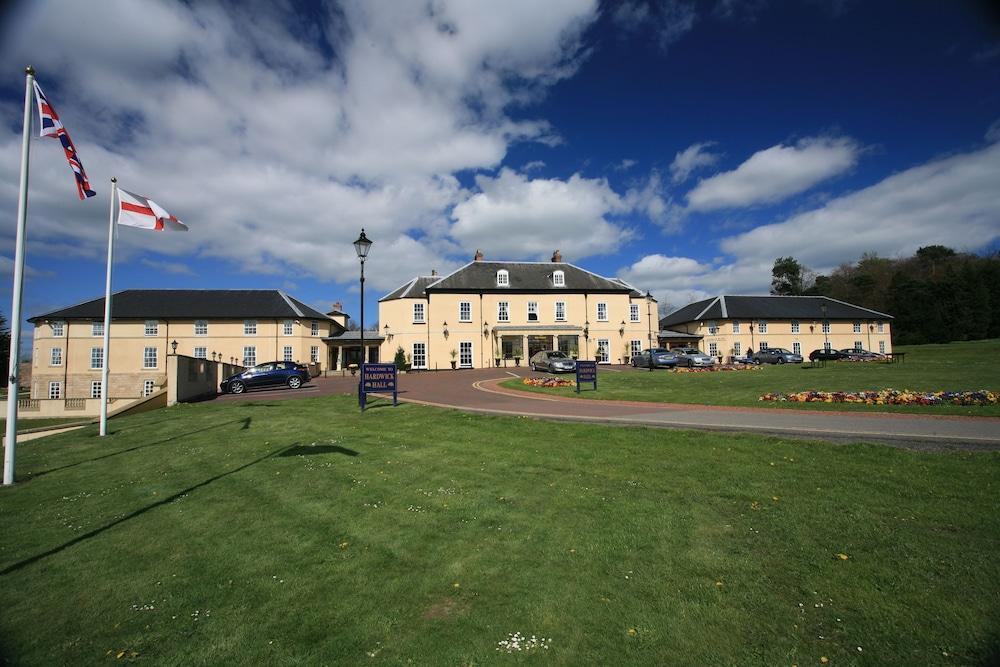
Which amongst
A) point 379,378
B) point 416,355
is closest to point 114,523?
point 379,378

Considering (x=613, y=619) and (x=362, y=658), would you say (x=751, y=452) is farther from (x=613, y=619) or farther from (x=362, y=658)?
(x=362, y=658)

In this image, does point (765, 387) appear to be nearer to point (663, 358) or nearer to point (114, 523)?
point (663, 358)

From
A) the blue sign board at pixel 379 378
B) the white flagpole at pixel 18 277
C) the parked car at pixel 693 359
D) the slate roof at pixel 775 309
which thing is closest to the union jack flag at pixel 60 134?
the white flagpole at pixel 18 277

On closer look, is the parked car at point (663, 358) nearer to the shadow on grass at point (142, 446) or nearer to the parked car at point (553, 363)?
the parked car at point (553, 363)

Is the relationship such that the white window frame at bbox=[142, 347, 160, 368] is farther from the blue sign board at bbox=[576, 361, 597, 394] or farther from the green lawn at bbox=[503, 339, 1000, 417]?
the blue sign board at bbox=[576, 361, 597, 394]

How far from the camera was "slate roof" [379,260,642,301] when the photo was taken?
42.4 meters

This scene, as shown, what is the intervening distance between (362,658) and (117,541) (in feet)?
12.2

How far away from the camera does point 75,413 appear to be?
2798cm

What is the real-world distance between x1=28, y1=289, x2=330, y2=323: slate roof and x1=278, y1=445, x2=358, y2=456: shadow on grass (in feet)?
118

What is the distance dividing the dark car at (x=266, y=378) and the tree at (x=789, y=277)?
257ft

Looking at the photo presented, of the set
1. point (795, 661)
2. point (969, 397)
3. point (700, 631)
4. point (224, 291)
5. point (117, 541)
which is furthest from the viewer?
point (224, 291)

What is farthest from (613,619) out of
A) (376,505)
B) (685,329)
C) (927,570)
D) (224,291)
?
(685,329)

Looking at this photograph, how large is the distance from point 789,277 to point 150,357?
291 feet

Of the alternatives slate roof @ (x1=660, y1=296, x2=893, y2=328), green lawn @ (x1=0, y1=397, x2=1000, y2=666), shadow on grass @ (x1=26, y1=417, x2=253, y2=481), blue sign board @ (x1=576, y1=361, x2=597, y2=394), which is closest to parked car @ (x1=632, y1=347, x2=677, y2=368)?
blue sign board @ (x1=576, y1=361, x2=597, y2=394)
